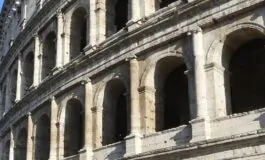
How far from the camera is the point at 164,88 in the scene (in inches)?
673

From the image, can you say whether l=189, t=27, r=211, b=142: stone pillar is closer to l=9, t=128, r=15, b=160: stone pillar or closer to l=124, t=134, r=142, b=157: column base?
l=124, t=134, r=142, b=157: column base

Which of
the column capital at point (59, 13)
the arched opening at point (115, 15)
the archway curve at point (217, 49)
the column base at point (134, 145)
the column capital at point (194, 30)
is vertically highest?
the column capital at point (59, 13)

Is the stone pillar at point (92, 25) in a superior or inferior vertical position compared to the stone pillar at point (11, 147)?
superior

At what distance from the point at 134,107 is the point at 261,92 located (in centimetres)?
393

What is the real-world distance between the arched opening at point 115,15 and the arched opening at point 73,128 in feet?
9.06

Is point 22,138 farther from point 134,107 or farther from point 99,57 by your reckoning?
point 134,107

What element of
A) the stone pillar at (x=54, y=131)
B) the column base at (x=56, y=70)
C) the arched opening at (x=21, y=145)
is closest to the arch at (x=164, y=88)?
the stone pillar at (x=54, y=131)

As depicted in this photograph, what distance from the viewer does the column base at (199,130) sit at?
13938 mm

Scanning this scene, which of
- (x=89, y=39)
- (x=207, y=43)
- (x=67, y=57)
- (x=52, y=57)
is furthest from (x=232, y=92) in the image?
(x=52, y=57)

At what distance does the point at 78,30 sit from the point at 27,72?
14.6 ft

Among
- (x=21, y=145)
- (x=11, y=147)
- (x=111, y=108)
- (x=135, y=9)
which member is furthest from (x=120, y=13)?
(x=11, y=147)

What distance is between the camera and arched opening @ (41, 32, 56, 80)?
22252 millimetres

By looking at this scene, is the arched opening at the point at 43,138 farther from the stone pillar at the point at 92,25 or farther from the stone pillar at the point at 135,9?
the stone pillar at the point at 135,9

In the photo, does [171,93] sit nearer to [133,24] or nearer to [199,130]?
[133,24]
